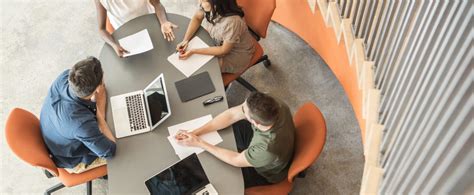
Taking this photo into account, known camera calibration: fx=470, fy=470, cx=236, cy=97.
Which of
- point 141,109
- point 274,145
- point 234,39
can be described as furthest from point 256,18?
point 274,145

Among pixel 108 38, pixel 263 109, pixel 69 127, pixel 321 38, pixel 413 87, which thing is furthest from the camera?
pixel 321 38

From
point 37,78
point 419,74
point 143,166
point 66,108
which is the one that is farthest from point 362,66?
point 37,78

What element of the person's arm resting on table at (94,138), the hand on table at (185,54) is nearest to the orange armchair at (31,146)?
the person's arm resting on table at (94,138)

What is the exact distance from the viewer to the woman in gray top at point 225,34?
316 cm

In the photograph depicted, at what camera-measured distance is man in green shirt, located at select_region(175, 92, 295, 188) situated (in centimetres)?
245

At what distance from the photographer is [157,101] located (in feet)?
9.43

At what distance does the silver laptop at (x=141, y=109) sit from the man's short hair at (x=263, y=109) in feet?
2.00

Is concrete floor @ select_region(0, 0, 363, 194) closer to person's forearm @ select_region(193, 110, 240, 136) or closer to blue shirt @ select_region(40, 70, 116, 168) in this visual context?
blue shirt @ select_region(40, 70, 116, 168)

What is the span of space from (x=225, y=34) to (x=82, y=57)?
1688 millimetres

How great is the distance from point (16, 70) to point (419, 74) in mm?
3556

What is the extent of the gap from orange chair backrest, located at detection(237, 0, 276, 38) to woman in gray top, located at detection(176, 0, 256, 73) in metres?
0.11

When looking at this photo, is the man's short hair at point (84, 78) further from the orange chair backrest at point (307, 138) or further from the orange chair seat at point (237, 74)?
the orange chair backrest at point (307, 138)

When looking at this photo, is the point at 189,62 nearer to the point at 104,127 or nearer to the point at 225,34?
the point at 225,34

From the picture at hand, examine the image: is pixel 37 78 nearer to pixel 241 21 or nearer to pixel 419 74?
pixel 241 21
